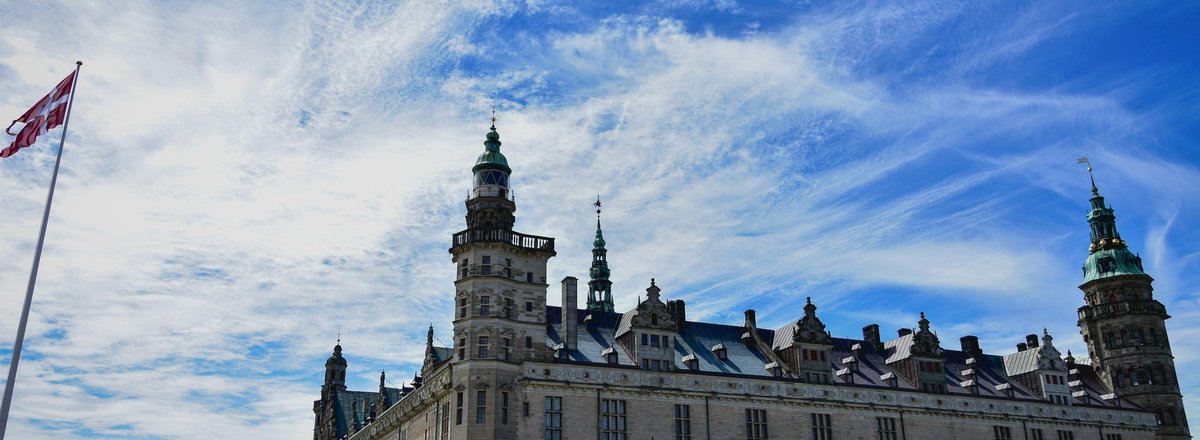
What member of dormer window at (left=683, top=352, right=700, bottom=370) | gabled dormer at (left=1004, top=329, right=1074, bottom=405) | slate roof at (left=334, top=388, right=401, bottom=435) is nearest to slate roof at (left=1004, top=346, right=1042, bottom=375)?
gabled dormer at (left=1004, top=329, right=1074, bottom=405)

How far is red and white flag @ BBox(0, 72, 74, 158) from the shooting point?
38812 mm

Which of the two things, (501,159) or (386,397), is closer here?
(501,159)

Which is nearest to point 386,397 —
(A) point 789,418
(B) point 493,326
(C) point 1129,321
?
(B) point 493,326

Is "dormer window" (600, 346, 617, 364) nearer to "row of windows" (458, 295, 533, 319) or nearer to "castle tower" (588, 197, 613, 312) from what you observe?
"row of windows" (458, 295, 533, 319)

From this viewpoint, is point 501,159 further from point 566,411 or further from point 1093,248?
point 1093,248

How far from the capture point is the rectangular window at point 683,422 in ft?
224

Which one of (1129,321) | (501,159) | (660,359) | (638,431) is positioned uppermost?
(501,159)

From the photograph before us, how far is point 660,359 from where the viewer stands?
2776 inches

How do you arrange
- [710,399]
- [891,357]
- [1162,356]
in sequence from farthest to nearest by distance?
[1162,356], [891,357], [710,399]

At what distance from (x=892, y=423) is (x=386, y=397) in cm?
4563

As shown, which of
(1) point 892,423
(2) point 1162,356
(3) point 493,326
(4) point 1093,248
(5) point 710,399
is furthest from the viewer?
(4) point 1093,248

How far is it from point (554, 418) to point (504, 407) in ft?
11.6

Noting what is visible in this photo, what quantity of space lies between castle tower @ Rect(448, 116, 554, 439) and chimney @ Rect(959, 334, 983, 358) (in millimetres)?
42297

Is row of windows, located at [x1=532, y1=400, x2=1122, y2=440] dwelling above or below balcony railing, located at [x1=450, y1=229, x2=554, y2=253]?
below
